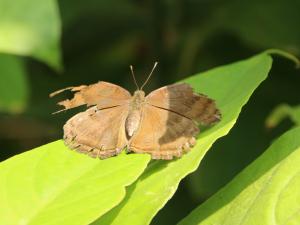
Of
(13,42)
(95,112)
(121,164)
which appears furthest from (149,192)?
(13,42)

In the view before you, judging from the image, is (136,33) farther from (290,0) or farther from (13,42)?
(13,42)

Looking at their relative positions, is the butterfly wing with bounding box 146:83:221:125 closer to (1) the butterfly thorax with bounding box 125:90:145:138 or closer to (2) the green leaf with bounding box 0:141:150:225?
(1) the butterfly thorax with bounding box 125:90:145:138

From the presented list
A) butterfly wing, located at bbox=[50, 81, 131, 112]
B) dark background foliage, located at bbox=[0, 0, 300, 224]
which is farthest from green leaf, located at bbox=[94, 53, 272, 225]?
dark background foliage, located at bbox=[0, 0, 300, 224]

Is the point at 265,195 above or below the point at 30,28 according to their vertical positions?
below

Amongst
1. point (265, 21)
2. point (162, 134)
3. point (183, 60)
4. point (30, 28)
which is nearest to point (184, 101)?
point (162, 134)

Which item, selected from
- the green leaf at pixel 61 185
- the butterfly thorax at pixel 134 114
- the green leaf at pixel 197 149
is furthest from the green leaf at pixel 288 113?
the green leaf at pixel 61 185

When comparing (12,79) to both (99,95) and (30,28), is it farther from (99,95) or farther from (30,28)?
(99,95)

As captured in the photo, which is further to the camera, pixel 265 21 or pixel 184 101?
pixel 265 21
